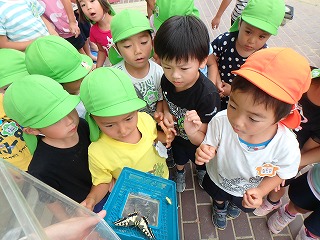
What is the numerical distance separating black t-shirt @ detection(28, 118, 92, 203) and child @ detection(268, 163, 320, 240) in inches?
64.8

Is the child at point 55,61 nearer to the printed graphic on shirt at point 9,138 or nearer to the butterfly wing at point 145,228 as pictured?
the printed graphic on shirt at point 9,138

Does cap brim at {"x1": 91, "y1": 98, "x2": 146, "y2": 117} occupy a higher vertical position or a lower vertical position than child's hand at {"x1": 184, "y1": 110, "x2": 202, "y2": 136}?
higher

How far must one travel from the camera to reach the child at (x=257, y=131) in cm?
111

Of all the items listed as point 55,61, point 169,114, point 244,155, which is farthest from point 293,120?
point 55,61

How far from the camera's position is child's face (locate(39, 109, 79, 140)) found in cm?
145

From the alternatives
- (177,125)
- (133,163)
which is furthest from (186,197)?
(133,163)

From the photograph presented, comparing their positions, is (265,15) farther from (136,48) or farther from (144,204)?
(144,204)

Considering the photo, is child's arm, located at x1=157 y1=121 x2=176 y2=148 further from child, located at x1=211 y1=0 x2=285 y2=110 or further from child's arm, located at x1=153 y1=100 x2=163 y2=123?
child, located at x1=211 y1=0 x2=285 y2=110

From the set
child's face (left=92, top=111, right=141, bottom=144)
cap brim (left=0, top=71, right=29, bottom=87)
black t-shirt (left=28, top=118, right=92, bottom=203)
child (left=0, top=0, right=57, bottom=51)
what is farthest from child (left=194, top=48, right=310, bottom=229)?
child (left=0, top=0, right=57, bottom=51)

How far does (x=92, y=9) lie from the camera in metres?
2.77

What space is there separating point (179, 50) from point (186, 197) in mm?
1650

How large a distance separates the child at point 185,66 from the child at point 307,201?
888 millimetres

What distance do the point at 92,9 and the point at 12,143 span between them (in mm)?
1783

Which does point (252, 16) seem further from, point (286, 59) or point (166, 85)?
point (286, 59)
